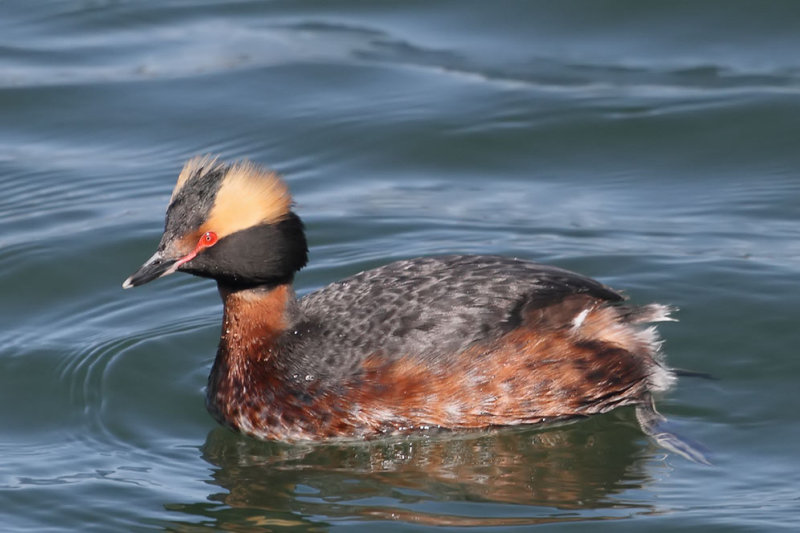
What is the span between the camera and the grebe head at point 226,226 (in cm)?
758

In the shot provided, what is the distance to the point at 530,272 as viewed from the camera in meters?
7.74

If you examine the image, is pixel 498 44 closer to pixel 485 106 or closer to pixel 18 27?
pixel 485 106

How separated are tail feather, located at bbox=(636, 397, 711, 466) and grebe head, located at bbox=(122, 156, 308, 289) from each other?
7.12ft

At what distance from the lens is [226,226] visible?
24.9ft

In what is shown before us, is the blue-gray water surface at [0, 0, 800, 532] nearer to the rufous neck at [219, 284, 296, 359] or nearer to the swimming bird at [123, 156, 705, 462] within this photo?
the swimming bird at [123, 156, 705, 462]

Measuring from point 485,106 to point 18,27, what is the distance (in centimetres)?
556

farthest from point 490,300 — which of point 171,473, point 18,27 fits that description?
point 18,27

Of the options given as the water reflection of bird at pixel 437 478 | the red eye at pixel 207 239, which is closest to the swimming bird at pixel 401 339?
the red eye at pixel 207 239

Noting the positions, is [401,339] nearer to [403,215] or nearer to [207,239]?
[207,239]

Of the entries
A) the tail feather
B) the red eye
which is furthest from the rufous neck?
the tail feather

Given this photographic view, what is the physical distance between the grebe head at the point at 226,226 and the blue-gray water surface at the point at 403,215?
0.98 meters

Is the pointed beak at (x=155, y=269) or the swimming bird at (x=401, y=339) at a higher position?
the pointed beak at (x=155, y=269)

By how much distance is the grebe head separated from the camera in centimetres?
758

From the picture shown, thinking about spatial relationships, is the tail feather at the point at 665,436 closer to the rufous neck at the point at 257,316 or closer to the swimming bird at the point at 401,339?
the swimming bird at the point at 401,339
